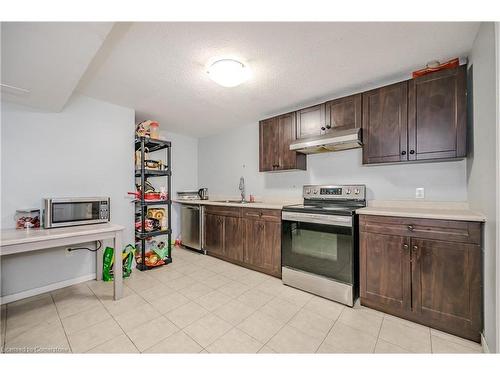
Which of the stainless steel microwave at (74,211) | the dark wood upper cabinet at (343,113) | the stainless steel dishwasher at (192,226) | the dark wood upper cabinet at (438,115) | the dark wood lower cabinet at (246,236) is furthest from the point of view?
the stainless steel dishwasher at (192,226)

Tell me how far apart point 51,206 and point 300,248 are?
2701 mm

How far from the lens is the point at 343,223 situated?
2.05 m

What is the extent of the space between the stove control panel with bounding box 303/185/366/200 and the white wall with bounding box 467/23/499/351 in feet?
3.15

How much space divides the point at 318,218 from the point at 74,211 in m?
2.69

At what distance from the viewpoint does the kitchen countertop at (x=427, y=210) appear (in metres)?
1.55

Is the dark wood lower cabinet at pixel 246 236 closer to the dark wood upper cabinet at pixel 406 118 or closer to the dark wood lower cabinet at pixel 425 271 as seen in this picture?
the dark wood lower cabinet at pixel 425 271

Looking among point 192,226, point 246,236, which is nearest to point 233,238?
point 246,236

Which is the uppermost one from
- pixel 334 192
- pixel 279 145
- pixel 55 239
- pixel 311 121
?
pixel 311 121

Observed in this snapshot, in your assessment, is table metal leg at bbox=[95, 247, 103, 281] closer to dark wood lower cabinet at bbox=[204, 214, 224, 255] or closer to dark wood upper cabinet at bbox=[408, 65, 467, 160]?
dark wood lower cabinet at bbox=[204, 214, 224, 255]

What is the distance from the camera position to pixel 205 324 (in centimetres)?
176

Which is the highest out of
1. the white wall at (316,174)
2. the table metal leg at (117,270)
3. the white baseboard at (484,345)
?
the white wall at (316,174)

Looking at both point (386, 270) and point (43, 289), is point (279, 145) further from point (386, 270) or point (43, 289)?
point (43, 289)

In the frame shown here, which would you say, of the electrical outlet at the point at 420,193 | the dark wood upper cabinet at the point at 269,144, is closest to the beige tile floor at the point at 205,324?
the electrical outlet at the point at 420,193

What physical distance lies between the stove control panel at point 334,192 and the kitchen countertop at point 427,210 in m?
0.18
